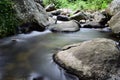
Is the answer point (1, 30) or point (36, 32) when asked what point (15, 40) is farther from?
point (36, 32)

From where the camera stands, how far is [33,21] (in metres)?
8.62

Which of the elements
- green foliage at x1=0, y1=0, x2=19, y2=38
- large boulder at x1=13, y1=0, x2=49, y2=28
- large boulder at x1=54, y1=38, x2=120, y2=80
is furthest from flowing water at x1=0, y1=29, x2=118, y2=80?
large boulder at x1=13, y1=0, x2=49, y2=28

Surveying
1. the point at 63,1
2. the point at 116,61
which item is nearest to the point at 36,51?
the point at 116,61

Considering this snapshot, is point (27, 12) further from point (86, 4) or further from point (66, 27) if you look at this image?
point (86, 4)

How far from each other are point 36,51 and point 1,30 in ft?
6.16

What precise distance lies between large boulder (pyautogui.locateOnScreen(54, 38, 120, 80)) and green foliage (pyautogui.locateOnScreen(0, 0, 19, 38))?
10.2ft

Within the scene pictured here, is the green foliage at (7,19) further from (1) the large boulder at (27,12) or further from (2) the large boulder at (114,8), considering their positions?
(2) the large boulder at (114,8)

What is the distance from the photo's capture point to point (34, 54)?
19.0 feet

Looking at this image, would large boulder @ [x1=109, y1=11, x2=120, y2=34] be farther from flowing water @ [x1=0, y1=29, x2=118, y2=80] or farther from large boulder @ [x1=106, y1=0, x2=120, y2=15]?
large boulder @ [x1=106, y1=0, x2=120, y2=15]

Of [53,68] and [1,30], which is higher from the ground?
[1,30]

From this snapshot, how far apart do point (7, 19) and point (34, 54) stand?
7.87 ft

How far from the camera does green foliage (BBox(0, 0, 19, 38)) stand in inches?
292

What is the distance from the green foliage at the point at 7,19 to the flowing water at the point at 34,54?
0.99 ft

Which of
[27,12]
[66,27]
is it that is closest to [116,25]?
[66,27]
